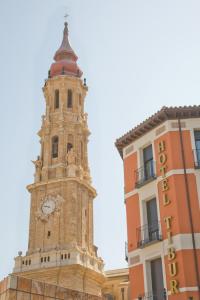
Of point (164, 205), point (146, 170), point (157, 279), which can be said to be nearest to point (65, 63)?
point (146, 170)

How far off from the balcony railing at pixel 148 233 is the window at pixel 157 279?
37.8 inches

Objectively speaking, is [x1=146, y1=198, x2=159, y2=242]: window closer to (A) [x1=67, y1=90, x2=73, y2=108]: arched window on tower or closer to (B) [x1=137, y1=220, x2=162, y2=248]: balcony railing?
(B) [x1=137, y1=220, x2=162, y2=248]: balcony railing

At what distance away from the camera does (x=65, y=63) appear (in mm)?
62812

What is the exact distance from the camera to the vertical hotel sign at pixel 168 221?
848 inches

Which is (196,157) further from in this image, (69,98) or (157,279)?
(69,98)

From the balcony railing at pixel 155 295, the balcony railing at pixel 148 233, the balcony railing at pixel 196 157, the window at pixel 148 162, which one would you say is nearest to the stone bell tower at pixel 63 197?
the window at pixel 148 162

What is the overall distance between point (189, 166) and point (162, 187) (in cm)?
167

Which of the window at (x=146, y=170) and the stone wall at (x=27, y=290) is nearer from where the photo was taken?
the stone wall at (x=27, y=290)

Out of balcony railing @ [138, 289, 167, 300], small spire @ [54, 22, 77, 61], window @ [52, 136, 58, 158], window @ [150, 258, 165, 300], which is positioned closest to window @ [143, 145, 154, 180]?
window @ [150, 258, 165, 300]

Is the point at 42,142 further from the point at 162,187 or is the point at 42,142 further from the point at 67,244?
the point at 162,187

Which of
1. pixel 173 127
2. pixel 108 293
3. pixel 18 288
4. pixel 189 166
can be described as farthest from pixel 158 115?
pixel 108 293

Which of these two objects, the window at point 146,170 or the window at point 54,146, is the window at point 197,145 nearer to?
the window at point 146,170

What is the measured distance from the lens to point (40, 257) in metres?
48.1

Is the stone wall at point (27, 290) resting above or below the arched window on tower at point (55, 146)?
below
